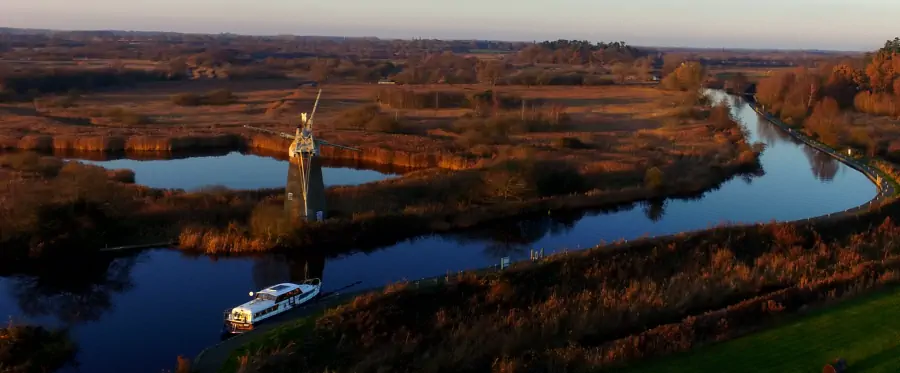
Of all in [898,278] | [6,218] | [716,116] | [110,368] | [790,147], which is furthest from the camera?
[716,116]

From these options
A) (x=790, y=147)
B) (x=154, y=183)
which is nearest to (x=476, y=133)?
A: (x=154, y=183)

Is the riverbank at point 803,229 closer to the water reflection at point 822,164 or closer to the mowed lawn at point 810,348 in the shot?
the mowed lawn at point 810,348

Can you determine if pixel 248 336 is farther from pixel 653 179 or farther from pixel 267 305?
pixel 653 179

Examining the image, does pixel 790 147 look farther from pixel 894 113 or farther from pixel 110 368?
pixel 110 368

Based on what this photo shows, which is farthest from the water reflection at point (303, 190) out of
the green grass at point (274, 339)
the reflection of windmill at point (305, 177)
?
the green grass at point (274, 339)

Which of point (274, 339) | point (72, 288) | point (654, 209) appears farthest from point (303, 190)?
point (654, 209)

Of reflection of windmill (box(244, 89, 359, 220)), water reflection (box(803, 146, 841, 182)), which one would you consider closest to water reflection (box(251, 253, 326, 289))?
reflection of windmill (box(244, 89, 359, 220))

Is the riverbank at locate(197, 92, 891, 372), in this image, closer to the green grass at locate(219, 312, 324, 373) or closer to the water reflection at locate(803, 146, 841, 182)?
the green grass at locate(219, 312, 324, 373)
